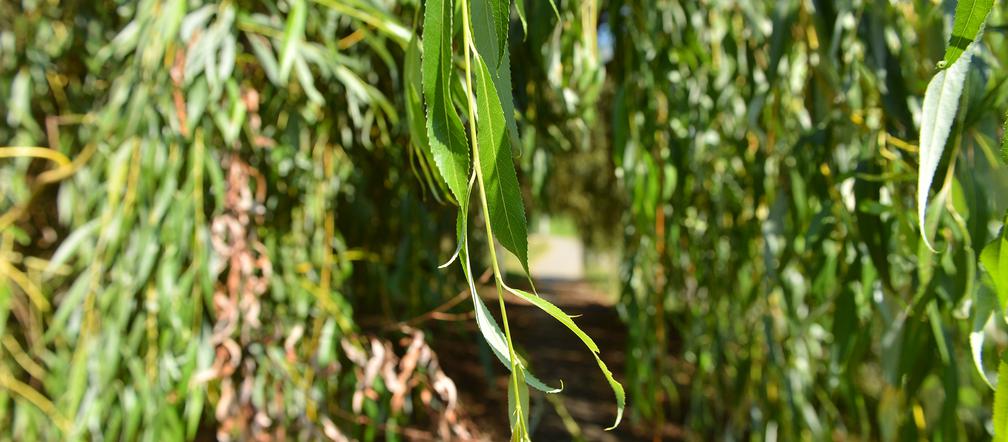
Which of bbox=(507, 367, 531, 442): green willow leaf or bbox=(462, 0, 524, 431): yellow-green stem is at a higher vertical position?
bbox=(462, 0, 524, 431): yellow-green stem

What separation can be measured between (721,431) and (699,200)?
56 centimetres

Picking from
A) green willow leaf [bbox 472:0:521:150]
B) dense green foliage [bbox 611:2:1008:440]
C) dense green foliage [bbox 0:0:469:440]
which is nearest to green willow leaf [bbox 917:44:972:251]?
dense green foliage [bbox 611:2:1008:440]

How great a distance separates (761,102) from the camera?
3.09ft

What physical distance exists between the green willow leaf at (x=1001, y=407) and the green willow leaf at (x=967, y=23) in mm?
148

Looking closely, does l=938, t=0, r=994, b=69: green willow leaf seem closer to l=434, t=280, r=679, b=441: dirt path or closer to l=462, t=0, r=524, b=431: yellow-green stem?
l=462, t=0, r=524, b=431: yellow-green stem

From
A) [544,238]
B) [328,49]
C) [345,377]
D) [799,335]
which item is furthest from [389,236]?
[544,238]

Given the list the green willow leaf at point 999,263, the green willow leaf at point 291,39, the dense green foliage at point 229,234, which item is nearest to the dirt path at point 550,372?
the dense green foliage at point 229,234

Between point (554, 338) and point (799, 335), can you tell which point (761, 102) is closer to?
point (799, 335)

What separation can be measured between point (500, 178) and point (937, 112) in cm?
24

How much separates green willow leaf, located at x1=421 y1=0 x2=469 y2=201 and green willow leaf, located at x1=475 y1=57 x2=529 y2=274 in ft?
0.04

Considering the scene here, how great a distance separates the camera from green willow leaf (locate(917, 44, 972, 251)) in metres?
0.41

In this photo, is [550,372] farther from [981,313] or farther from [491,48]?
[491,48]

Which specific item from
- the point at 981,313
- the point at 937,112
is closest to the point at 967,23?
the point at 937,112

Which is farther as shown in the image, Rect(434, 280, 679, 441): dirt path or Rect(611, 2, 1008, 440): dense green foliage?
Rect(434, 280, 679, 441): dirt path
